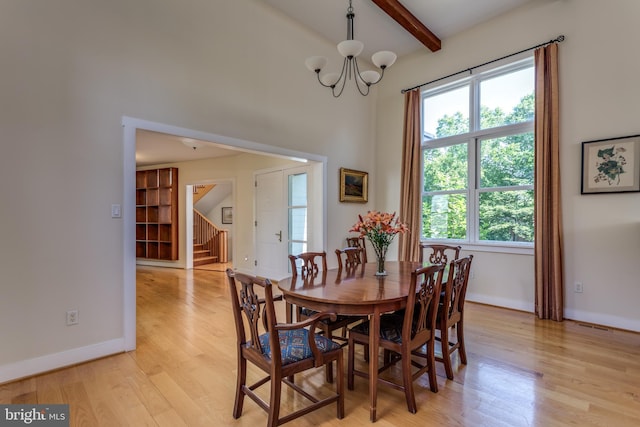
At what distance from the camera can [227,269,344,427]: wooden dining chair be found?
1.61 meters

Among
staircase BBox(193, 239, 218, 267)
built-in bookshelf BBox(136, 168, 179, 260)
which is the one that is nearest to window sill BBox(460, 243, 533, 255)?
staircase BBox(193, 239, 218, 267)

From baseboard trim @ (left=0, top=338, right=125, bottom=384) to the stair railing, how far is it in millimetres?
5235

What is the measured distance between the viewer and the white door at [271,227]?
5679 millimetres

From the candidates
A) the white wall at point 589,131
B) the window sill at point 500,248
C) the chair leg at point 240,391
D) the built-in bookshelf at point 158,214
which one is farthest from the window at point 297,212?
the chair leg at point 240,391

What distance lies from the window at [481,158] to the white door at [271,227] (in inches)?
95.5

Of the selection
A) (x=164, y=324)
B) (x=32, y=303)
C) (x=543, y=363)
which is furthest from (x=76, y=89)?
(x=543, y=363)

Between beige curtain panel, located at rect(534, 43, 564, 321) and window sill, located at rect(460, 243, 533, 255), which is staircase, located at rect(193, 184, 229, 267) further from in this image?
beige curtain panel, located at rect(534, 43, 564, 321)

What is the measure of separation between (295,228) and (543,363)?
12.5 ft

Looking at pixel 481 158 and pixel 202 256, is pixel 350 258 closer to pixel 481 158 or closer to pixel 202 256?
pixel 481 158

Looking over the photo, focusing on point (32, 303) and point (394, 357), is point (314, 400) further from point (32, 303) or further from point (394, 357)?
point (32, 303)

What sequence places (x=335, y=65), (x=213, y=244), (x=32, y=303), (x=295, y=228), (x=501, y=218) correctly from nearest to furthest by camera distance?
(x=32, y=303)
(x=501, y=218)
(x=335, y=65)
(x=295, y=228)
(x=213, y=244)

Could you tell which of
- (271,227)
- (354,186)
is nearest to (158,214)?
(271,227)

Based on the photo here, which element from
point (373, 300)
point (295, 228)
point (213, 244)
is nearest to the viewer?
point (373, 300)

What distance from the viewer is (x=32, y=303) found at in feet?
7.84
